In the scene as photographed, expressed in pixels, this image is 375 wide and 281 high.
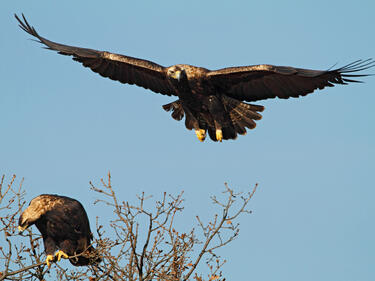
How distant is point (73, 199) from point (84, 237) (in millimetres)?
566

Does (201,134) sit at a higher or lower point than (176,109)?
lower

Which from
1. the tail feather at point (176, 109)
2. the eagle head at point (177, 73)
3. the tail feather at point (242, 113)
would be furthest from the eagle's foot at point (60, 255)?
the tail feather at point (242, 113)

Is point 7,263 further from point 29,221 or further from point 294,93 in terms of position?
point 294,93

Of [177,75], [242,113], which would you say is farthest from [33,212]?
[242,113]

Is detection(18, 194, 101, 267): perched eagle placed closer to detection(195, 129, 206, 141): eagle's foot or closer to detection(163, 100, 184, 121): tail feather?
detection(195, 129, 206, 141): eagle's foot

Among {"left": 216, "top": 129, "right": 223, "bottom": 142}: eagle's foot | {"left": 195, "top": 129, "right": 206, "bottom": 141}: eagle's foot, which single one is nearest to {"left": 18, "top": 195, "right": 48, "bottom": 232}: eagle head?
{"left": 195, "top": 129, "right": 206, "bottom": 141}: eagle's foot

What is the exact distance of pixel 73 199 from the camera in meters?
10.2

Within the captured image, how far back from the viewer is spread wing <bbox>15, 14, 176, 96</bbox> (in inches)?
488

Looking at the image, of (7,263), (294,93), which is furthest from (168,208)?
(294,93)

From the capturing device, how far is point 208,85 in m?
12.0

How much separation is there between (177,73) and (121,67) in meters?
1.33

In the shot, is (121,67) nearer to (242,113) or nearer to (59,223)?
(242,113)

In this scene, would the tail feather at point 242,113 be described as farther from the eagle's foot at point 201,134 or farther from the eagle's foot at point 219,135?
the eagle's foot at point 201,134

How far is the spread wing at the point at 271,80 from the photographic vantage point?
10906 mm
